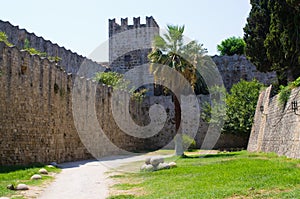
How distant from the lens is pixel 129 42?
139ft

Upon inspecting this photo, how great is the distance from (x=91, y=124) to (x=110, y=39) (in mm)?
20413

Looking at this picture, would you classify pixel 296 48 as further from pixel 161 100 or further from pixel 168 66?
pixel 161 100

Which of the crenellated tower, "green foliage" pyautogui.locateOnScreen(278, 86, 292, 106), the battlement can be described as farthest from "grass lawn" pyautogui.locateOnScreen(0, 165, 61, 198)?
the battlement

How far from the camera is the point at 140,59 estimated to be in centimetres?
4131

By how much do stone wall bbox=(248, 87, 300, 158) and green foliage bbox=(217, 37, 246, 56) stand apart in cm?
2737

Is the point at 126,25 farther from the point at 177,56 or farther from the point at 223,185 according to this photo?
the point at 223,185

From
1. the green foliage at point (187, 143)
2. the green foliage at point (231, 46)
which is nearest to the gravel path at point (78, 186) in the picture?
the green foliage at point (187, 143)

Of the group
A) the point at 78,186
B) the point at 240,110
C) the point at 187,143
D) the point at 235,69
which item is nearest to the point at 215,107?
the point at 240,110

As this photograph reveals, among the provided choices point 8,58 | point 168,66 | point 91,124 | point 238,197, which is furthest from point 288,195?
point 91,124

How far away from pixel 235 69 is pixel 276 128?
69.1ft

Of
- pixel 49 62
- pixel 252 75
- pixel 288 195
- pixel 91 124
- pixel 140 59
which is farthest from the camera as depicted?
pixel 140 59

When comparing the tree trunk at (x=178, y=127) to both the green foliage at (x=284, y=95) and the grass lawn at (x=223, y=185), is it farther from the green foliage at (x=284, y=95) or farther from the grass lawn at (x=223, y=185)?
the grass lawn at (x=223, y=185)

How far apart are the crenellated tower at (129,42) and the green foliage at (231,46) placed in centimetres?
1168

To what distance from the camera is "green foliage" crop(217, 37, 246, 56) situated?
48906 millimetres
